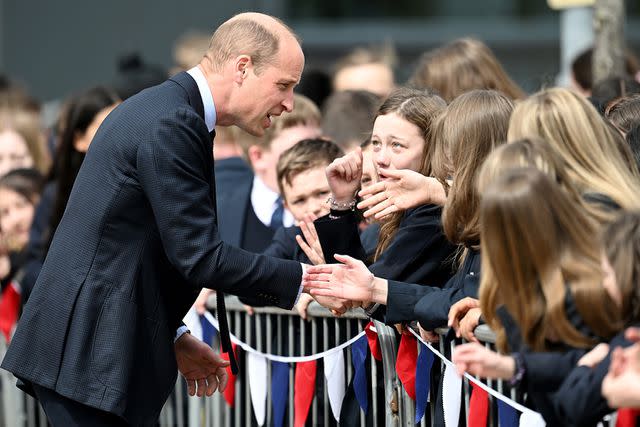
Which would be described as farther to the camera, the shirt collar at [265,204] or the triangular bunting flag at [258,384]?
the shirt collar at [265,204]

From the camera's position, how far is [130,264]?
183 inches

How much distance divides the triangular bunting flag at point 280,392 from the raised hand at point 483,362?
7.29 ft

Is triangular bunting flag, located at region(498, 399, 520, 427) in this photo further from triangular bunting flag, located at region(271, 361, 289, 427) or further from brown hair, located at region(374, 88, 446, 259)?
triangular bunting flag, located at region(271, 361, 289, 427)

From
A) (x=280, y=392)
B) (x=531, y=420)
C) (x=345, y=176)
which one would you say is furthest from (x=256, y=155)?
(x=531, y=420)

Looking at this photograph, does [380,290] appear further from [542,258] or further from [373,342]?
[542,258]

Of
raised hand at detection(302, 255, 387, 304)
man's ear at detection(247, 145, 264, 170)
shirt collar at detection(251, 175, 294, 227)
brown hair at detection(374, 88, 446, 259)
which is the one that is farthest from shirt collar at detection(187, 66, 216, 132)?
man's ear at detection(247, 145, 264, 170)

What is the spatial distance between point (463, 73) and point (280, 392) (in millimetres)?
2138

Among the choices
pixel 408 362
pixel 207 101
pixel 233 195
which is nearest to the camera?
pixel 207 101

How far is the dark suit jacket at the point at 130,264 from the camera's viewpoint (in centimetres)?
457

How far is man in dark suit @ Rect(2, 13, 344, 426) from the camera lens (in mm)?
4578

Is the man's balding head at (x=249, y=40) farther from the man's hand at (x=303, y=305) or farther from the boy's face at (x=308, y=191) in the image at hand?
the boy's face at (x=308, y=191)

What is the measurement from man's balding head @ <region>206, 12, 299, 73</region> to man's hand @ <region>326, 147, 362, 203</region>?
1.72 ft

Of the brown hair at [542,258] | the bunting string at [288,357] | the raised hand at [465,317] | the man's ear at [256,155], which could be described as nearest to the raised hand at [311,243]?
the bunting string at [288,357]

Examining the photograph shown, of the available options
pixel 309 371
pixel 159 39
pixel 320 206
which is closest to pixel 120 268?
pixel 309 371
